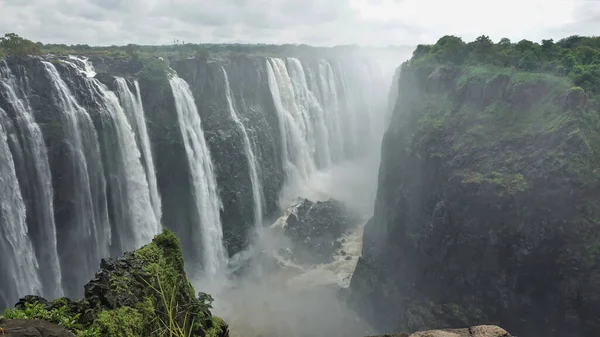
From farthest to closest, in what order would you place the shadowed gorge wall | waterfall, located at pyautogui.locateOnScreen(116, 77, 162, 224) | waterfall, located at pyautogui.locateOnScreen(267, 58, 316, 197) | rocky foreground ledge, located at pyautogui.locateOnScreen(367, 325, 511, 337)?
waterfall, located at pyautogui.locateOnScreen(267, 58, 316, 197), waterfall, located at pyautogui.locateOnScreen(116, 77, 162, 224), the shadowed gorge wall, rocky foreground ledge, located at pyautogui.locateOnScreen(367, 325, 511, 337)

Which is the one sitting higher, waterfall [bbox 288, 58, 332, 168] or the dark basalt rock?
waterfall [bbox 288, 58, 332, 168]

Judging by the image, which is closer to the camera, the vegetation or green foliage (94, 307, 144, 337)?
green foliage (94, 307, 144, 337)

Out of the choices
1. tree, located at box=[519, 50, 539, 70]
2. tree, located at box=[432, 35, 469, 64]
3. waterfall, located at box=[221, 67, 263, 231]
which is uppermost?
tree, located at box=[432, 35, 469, 64]

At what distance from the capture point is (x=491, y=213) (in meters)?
20.6

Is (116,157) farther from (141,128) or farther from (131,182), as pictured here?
(141,128)

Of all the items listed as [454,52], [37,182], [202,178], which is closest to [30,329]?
[37,182]

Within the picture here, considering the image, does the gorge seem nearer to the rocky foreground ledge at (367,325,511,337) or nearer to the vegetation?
the vegetation

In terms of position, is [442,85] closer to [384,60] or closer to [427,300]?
[427,300]

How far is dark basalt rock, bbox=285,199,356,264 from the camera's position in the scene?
34.2 meters

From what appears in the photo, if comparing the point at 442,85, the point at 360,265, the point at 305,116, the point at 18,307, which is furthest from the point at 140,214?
the point at 305,116

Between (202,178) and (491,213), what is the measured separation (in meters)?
21.7

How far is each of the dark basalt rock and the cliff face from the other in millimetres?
6088

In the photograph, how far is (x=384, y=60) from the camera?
3292 inches

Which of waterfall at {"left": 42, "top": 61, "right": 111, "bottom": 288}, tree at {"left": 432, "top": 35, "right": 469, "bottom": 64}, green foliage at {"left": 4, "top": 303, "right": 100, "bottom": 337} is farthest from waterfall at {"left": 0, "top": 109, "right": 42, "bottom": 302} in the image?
tree at {"left": 432, "top": 35, "right": 469, "bottom": 64}
